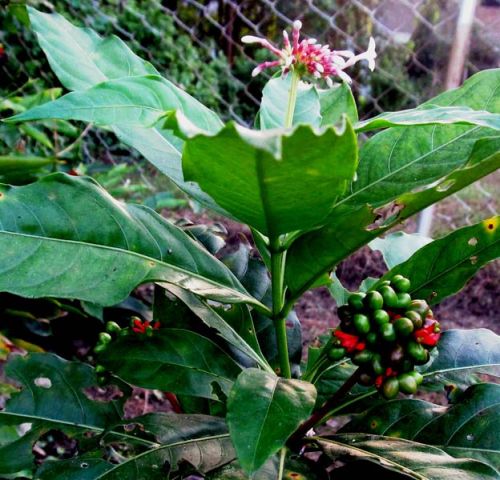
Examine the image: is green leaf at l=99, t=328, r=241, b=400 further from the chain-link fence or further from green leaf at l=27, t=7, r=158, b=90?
the chain-link fence

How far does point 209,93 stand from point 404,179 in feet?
8.26

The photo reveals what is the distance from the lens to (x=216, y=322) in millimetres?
621

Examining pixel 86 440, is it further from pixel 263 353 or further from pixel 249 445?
pixel 249 445

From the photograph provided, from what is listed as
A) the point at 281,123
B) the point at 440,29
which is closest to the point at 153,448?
the point at 281,123

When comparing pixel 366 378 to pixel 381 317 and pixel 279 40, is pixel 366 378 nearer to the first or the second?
pixel 381 317

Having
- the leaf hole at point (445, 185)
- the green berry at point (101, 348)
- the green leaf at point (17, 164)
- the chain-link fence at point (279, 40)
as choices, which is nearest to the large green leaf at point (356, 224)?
the leaf hole at point (445, 185)

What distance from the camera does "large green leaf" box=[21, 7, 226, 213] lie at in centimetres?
58

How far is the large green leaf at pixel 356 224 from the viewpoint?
19.4 inches

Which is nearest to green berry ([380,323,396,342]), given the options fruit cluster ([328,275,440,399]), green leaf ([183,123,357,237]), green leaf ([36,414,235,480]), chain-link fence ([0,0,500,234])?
fruit cluster ([328,275,440,399])

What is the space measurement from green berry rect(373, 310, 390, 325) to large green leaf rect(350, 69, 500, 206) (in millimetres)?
114

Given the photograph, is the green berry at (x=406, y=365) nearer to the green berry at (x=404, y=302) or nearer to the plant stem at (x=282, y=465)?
the green berry at (x=404, y=302)

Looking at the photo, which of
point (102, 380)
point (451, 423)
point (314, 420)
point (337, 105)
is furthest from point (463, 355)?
point (102, 380)

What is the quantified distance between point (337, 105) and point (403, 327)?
268mm

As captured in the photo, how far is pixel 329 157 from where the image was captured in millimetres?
373
